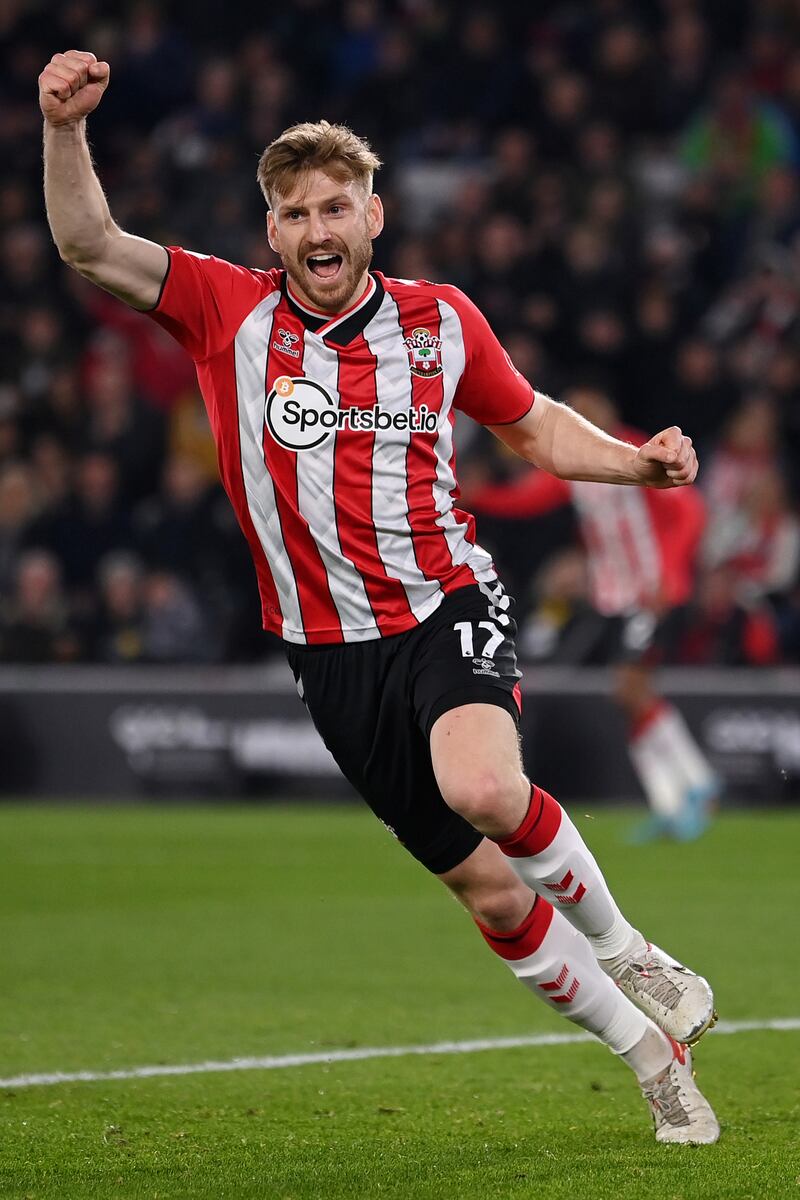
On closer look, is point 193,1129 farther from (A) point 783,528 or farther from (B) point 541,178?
(B) point 541,178

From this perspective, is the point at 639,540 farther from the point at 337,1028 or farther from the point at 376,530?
the point at 376,530

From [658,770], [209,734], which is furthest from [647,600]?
[209,734]

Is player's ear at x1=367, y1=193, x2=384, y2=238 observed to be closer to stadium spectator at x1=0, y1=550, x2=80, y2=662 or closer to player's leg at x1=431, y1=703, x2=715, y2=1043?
player's leg at x1=431, y1=703, x2=715, y2=1043

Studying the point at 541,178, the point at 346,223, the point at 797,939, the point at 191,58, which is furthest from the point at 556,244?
the point at 346,223

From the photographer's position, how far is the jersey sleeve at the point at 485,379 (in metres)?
4.80

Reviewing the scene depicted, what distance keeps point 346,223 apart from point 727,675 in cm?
864

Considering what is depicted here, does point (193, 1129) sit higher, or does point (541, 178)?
point (541, 178)

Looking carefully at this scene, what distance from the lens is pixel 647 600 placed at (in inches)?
470

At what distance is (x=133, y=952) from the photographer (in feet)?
25.2

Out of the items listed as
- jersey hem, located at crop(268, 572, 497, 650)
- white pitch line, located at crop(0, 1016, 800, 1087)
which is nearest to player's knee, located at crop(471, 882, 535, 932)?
jersey hem, located at crop(268, 572, 497, 650)

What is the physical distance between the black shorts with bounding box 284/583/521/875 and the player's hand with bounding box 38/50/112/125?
137 cm

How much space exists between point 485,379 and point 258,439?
0.61 meters

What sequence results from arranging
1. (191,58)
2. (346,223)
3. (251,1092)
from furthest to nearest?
(191,58) → (251,1092) → (346,223)

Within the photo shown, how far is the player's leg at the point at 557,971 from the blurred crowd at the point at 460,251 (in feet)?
28.4
